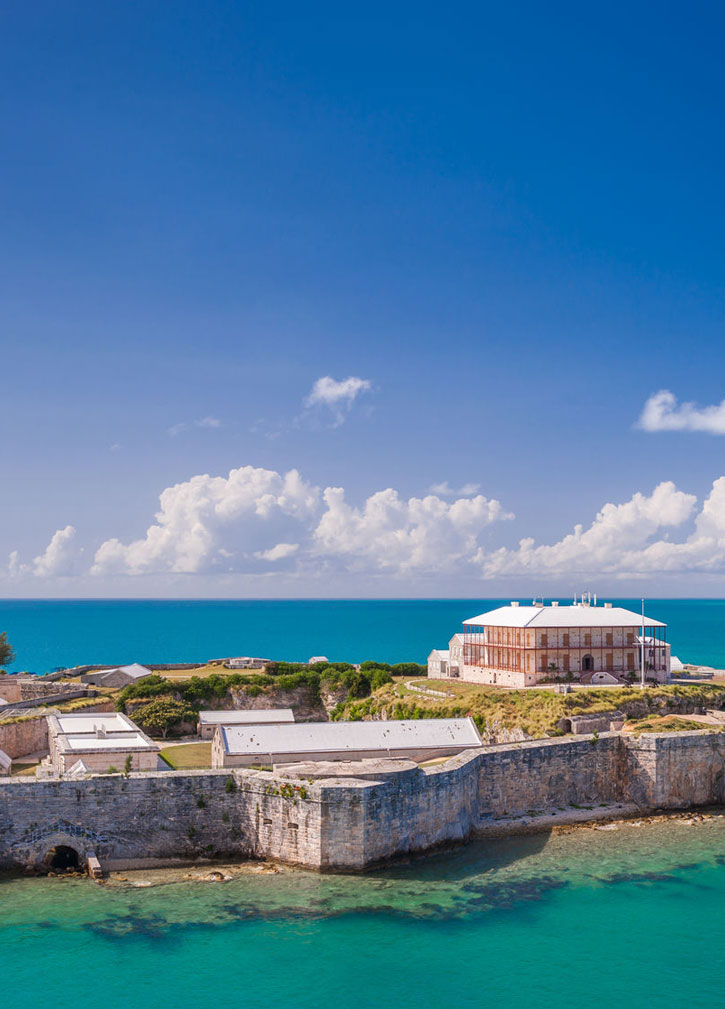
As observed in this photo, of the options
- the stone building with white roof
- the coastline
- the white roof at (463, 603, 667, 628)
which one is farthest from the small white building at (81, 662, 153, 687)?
the coastline

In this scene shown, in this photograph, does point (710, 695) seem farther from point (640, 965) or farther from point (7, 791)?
point (7, 791)

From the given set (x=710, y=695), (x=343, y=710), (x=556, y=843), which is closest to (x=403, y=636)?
(x=343, y=710)

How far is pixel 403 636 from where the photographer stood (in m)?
197

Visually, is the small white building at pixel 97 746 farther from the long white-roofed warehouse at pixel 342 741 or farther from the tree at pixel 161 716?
the tree at pixel 161 716

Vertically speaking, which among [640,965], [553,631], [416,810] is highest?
[553,631]

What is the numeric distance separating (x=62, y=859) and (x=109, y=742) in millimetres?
13246

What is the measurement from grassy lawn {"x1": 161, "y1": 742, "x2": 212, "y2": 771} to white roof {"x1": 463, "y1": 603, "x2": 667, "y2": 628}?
23.4m

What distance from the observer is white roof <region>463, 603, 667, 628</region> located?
5831 cm

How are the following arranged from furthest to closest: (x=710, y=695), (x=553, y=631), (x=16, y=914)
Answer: (x=553, y=631) → (x=710, y=695) → (x=16, y=914)

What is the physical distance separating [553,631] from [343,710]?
18.4 meters

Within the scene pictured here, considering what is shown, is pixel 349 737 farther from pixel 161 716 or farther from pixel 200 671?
pixel 200 671

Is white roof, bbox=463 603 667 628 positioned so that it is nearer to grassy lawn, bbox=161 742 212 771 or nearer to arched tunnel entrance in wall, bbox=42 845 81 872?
grassy lawn, bbox=161 742 212 771

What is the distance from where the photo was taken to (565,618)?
194ft

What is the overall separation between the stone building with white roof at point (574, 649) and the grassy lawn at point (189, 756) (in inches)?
875
